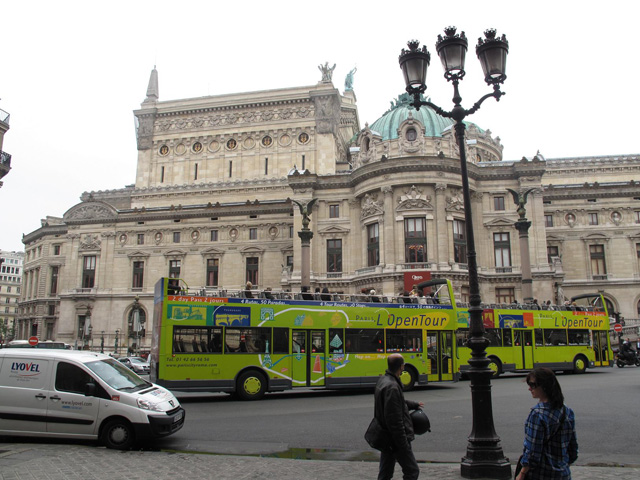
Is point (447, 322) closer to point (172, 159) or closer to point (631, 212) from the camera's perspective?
point (631, 212)

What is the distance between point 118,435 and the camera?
1045 centimetres

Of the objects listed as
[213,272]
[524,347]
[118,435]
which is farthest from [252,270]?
[118,435]

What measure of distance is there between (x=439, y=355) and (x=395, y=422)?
53.0ft

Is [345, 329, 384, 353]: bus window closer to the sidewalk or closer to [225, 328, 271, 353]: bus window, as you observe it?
[225, 328, 271, 353]: bus window

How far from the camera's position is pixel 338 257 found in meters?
46.7

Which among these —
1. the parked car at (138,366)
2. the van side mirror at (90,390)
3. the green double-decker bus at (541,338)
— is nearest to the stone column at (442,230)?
the green double-decker bus at (541,338)

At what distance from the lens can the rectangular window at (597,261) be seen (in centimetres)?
4966

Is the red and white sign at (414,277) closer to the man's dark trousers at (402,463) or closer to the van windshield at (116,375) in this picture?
the van windshield at (116,375)

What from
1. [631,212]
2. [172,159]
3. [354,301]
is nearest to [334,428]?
[354,301]

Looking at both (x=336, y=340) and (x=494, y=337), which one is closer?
(x=336, y=340)

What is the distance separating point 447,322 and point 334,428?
11.0 meters

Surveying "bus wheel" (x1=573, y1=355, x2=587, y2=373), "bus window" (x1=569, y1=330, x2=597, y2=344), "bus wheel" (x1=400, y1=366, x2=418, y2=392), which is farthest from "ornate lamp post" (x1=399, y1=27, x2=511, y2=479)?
"bus wheel" (x1=573, y1=355, x2=587, y2=373)

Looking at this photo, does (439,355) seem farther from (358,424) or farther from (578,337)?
(578,337)

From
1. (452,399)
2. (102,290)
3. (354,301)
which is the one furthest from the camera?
(102,290)
